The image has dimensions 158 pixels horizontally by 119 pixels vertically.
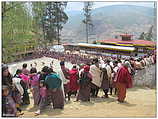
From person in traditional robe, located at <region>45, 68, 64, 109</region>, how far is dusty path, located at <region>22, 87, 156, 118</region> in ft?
0.67

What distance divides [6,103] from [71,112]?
1661 millimetres

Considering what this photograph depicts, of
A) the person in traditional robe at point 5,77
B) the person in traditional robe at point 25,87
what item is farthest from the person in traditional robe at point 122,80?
the person in traditional robe at point 5,77

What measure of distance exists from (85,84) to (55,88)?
54.8 inches

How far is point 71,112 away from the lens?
6.13 metres

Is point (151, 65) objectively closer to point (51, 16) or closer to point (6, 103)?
point (6, 103)

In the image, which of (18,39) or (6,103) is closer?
(6,103)

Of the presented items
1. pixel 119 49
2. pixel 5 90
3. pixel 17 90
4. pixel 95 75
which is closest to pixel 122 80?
pixel 95 75

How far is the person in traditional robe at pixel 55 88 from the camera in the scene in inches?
240

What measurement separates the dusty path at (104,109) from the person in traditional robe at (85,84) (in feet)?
0.85

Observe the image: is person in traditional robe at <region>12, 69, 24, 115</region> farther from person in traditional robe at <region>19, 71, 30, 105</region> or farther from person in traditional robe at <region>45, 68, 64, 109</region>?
person in traditional robe at <region>45, 68, 64, 109</region>

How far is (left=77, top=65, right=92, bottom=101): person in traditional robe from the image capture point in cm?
727

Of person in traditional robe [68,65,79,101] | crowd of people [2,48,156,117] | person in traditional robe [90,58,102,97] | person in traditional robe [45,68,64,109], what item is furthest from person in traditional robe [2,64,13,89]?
person in traditional robe [90,58,102,97]

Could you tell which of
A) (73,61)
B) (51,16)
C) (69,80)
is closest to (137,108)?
(69,80)

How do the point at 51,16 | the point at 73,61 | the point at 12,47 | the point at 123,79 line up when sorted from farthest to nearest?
the point at 51,16, the point at 73,61, the point at 123,79, the point at 12,47
